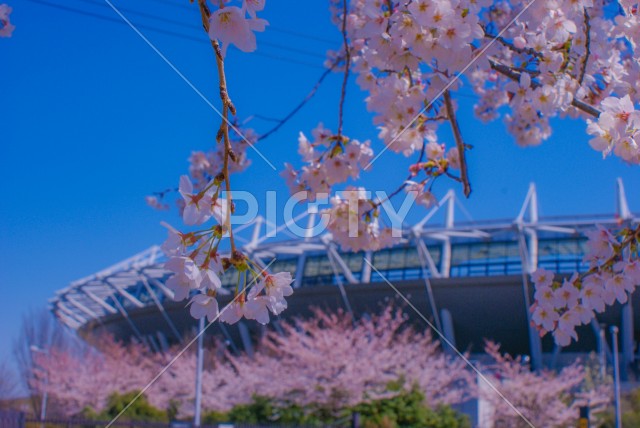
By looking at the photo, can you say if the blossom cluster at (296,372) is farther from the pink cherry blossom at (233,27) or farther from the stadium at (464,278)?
the pink cherry blossom at (233,27)

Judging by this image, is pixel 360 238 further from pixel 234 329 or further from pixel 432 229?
pixel 234 329

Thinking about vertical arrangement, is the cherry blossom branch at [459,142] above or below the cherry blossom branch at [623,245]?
above

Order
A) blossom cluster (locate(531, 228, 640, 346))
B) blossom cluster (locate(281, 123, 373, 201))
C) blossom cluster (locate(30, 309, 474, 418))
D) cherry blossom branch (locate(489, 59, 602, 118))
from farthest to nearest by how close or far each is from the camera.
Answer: blossom cluster (locate(30, 309, 474, 418)), blossom cluster (locate(281, 123, 373, 201)), blossom cluster (locate(531, 228, 640, 346)), cherry blossom branch (locate(489, 59, 602, 118))

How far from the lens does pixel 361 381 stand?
1939 centimetres

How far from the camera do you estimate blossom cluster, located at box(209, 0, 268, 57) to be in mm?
1587

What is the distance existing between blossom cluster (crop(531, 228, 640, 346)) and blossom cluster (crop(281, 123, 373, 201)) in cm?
119

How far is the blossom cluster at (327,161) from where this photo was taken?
4.00 metres

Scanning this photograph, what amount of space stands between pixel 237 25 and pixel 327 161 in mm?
2419

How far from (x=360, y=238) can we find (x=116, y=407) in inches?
1018

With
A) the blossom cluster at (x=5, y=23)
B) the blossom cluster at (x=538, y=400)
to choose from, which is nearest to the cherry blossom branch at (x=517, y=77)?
the blossom cluster at (x=5, y=23)

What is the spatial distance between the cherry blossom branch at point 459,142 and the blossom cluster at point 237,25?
6.24 feet

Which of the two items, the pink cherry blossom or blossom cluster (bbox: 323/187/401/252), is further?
blossom cluster (bbox: 323/187/401/252)

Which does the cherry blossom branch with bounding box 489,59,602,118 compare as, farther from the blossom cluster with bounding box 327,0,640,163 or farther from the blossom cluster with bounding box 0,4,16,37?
the blossom cluster with bounding box 0,4,16,37

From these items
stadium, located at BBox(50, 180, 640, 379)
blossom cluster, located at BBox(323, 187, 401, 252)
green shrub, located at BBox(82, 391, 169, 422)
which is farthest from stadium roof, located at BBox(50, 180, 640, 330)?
blossom cluster, located at BBox(323, 187, 401, 252)
